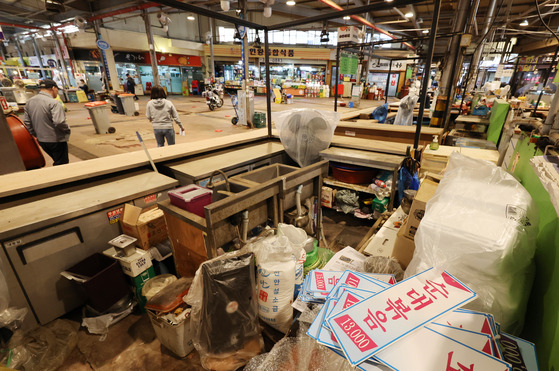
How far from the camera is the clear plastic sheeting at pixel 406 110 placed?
20.4 ft

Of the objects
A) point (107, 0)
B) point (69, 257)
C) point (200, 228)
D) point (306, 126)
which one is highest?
point (107, 0)

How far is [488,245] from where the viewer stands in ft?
3.52

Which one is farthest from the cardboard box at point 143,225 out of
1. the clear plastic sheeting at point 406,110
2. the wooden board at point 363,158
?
the clear plastic sheeting at point 406,110

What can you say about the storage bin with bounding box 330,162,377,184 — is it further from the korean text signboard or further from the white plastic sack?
the korean text signboard

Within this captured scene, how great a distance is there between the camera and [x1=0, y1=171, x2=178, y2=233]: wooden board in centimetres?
184

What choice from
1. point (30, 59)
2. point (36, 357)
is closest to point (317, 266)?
point (36, 357)

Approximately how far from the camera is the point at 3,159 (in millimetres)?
2898

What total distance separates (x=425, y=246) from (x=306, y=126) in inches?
97.0

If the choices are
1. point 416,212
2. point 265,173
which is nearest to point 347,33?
point 265,173

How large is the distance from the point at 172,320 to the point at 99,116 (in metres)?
8.32

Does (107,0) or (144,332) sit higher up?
(107,0)

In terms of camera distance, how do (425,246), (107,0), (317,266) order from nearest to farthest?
(425,246)
(317,266)
(107,0)

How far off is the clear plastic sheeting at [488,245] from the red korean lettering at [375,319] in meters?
0.38

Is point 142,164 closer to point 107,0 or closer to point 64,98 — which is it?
point 107,0
